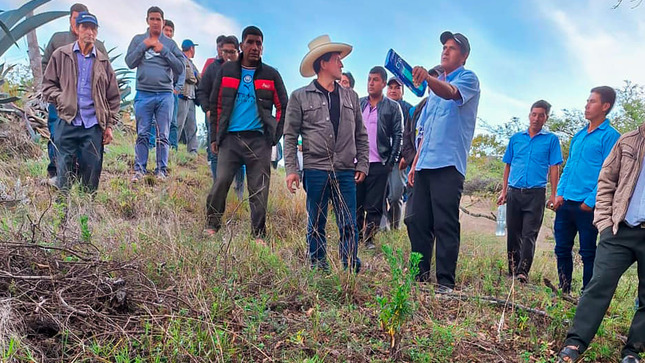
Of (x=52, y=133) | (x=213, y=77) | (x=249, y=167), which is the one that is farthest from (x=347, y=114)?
(x=52, y=133)

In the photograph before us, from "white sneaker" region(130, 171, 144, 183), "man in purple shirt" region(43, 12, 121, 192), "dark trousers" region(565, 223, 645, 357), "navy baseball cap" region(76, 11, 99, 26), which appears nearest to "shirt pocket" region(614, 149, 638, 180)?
"dark trousers" region(565, 223, 645, 357)

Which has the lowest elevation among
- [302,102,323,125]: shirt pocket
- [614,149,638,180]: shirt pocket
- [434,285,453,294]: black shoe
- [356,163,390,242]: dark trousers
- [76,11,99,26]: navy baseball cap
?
[434,285,453,294]: black shoe

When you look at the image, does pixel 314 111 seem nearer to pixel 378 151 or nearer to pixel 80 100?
pixel 378 151

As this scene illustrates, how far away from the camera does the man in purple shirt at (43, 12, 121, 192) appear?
15.9 ft

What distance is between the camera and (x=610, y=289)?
3021mm

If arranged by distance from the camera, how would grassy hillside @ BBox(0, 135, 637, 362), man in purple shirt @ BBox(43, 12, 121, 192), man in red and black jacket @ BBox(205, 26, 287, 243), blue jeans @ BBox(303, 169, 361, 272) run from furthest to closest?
man in purple shirt @ BBox(43, 12, 121, 192) < man in red and black jacket @ BBox(205, 26, 287, 243) < blue jeans @ BBox(303, 169, 361, 272) < grassy hillside @ BBox(0, 135, 637, 362)

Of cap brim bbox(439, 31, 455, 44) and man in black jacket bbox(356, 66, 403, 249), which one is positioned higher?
cap brim bbox(439, 31, 455, 44)

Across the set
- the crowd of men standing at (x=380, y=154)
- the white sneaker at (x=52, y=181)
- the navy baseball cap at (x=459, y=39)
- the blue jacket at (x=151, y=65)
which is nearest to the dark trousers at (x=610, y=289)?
the crowd of men standing at (x=380, y=154)

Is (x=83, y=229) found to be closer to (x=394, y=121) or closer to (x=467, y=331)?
(x=467, y=331)

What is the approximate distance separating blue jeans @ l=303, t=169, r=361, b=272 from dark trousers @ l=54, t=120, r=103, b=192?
95.6 inches

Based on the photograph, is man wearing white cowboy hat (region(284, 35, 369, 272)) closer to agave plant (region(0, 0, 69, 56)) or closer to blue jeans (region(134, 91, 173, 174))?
blue jeans (region(134, 91, 173, 174))

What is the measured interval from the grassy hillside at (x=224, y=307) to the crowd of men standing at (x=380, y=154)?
0.29 metres

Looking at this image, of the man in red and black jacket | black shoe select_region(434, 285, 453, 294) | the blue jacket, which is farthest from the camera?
the blue jacket

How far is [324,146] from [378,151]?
1750 millimetres
